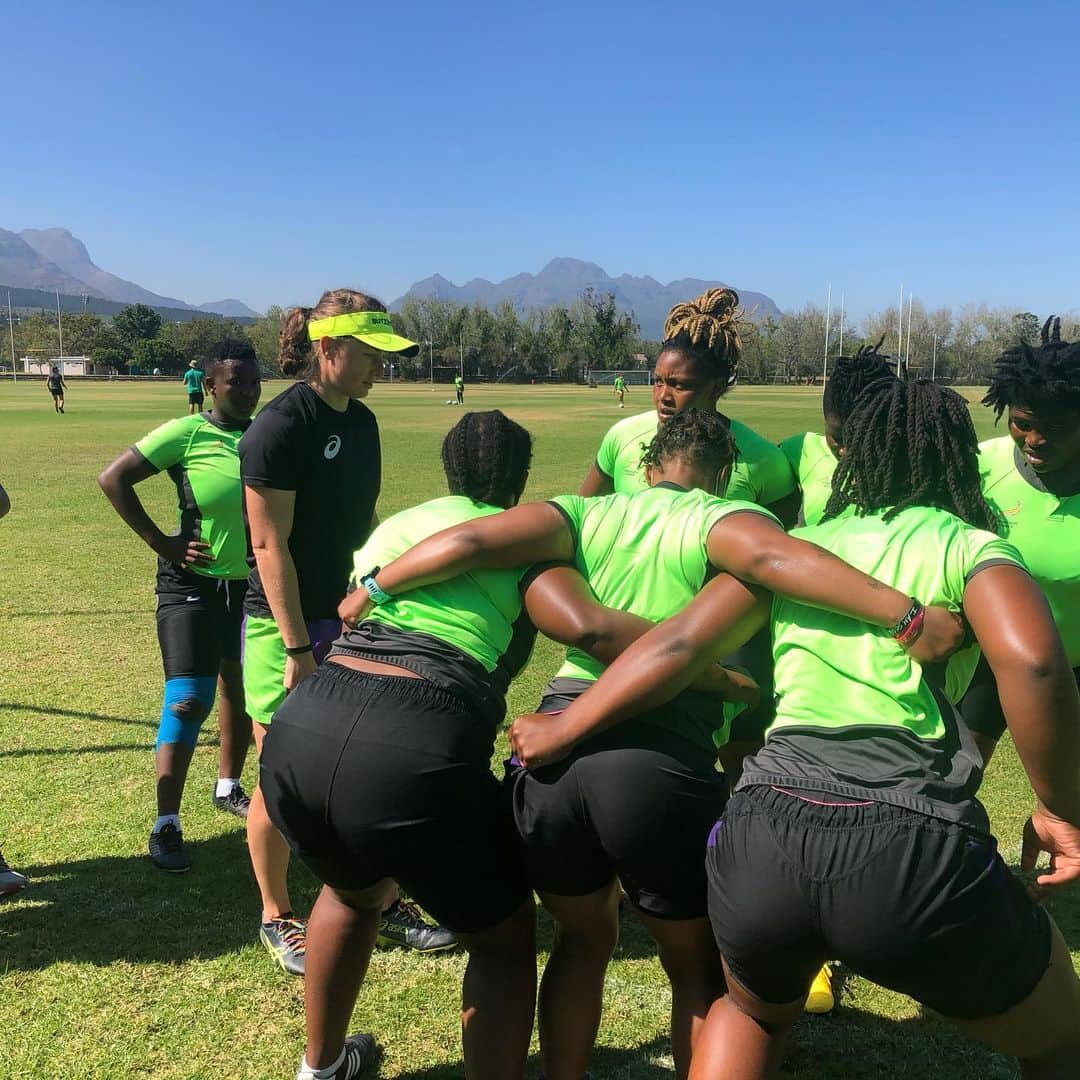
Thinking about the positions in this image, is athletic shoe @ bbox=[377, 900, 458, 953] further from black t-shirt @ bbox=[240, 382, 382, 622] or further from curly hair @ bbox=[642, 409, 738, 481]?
curly hair @ bbox=[642, 409, 738, 481]

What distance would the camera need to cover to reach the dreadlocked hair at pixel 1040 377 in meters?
3.34

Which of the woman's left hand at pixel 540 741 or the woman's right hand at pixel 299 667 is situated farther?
the woman's right hand at pixel 299 667

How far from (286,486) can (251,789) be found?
99.7 inches

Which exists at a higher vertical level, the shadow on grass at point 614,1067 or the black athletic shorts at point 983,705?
the black athletic shorts at point 983,705

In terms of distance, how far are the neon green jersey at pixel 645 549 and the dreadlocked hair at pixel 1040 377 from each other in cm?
163

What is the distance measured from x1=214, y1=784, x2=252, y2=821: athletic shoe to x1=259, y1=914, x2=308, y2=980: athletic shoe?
1.28 meters

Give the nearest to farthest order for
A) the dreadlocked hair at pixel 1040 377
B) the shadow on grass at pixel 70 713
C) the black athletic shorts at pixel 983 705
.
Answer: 1. the dreadlocked hair at pixel 1040 377
2. the black athletic shorts at pixel 983 705
3. the shadow on grass at pixel 70 713

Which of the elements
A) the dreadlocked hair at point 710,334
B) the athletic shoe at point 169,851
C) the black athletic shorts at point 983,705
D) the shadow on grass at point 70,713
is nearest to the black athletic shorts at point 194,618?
the athletic shoe at point 169,851

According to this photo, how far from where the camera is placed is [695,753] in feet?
7.75

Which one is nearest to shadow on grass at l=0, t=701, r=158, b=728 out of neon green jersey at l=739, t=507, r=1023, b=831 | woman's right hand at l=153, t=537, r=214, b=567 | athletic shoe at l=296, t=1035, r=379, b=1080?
woman's right hand at l=153, t=537, r=214, b=567

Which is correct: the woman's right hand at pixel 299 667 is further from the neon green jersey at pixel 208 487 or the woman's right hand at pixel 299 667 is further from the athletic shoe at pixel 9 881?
the athletic shoe at pixel 9 881

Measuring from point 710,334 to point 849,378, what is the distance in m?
0.77

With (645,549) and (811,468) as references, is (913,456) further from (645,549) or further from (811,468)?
(811,468)

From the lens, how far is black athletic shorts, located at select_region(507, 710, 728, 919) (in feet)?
7.41
